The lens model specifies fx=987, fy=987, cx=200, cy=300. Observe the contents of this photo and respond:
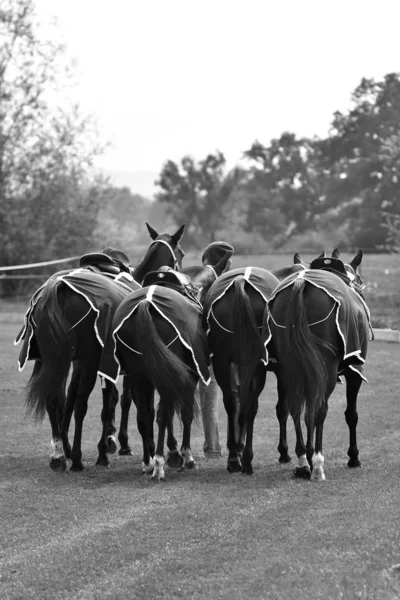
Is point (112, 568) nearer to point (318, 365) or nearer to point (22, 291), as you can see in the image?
point (318, 365)

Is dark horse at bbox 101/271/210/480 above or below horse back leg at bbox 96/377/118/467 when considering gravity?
above

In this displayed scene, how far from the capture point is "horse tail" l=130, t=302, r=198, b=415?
877 cm

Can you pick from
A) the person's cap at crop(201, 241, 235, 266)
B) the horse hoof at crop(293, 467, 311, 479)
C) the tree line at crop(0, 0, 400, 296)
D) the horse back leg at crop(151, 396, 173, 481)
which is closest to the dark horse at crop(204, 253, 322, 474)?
the horse hoof at crop(293, 467, 311, 479)

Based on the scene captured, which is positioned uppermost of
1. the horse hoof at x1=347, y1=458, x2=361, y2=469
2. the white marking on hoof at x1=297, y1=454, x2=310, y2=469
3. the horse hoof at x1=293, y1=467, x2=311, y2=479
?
the white marking on hoof at x1=297, y1=454, x2=310, y2=469

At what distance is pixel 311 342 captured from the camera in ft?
28.3

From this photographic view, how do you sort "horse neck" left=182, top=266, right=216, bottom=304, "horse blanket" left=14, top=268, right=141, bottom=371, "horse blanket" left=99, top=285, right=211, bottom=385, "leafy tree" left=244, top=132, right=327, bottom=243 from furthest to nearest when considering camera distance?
"leafy tree" left=244, top=132, right=327, bottom=243 → "horse neck" left=182, top=266, right=216, bottom=304 → "horse blanket" left=14, top=268, right=141, bottom=371 → "horse blanket" left=99, top=285, right=211, bottom=385

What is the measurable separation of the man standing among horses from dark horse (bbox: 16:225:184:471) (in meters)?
1.20

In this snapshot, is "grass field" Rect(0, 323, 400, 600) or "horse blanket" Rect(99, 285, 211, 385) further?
"horse blanket" Rect(99, 285, 211, 385)

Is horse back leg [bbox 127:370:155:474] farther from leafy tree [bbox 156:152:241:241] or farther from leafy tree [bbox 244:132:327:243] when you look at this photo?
leafy tree [bbox 156:152:241:241]

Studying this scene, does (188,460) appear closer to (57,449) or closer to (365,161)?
(57,449)

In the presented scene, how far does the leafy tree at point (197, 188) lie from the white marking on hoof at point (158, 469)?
212 feet

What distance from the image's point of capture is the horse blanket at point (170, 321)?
9.05m

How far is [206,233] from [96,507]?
221 ft

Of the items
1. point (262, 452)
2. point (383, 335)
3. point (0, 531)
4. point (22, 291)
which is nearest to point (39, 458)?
point (262, 452)
